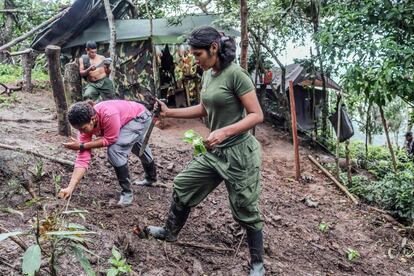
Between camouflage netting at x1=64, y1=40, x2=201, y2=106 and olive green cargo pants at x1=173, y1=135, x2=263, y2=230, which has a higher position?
camouflage netting at x1=64, y1=40, x2=201, y2=106

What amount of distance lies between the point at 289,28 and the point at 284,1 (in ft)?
3.36

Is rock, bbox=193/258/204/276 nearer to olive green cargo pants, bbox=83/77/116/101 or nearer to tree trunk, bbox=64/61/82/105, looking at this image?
tree trunk, bbox=64/61/82/105

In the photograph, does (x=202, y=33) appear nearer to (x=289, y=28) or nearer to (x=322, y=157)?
(x=322, y=157)

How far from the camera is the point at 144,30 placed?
10.5 metres

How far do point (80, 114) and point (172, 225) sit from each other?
1256mm

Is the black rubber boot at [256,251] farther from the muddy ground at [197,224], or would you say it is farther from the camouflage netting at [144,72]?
the camouflage netting at [144,72]

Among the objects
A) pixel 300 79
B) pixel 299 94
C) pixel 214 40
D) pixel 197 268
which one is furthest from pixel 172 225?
pixel 299 94

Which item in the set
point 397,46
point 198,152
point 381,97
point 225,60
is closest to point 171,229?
point 198,152

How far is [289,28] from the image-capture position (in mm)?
11391

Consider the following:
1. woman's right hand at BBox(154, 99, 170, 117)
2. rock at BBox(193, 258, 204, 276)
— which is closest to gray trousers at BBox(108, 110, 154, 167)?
woman's right hand at BBox(154, 99, 170, 117)

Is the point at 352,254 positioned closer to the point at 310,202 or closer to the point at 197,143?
the point at 310,202

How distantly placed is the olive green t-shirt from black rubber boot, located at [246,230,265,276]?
2.55ft

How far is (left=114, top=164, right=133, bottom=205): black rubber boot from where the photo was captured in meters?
4.60

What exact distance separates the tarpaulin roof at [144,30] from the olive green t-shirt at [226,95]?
6742 mm
